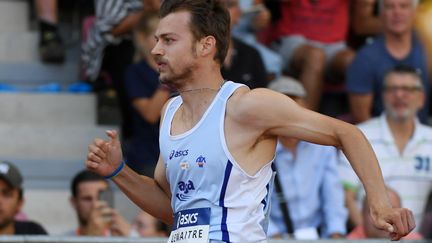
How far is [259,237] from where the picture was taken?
5.67m

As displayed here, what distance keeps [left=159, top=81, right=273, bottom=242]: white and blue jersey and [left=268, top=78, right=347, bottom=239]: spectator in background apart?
3603 millimetres

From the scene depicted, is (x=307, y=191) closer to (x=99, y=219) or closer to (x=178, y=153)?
(x=99, y=219)

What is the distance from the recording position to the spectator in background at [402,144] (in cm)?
972

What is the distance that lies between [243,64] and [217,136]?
4743 mm

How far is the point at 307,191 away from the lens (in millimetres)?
9438

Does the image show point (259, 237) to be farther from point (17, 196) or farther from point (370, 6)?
point (370, 6)

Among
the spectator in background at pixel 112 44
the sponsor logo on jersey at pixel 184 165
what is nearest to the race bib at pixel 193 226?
the sponsor logo on jersey at pixel 184 165

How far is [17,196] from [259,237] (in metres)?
3.58

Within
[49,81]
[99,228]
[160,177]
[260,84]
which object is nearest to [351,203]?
[260,84]

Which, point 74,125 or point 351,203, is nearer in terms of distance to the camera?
point 351,203

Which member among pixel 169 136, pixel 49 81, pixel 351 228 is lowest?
pixel 351 228

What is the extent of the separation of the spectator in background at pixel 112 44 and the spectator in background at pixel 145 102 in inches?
15.9

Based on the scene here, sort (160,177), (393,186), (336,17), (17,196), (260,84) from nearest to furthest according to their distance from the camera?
1. (160,177)
2. (17,196)
3. (393,186)
4. (260,84)
5. (336,17)

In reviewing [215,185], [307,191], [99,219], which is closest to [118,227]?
[99,219]
